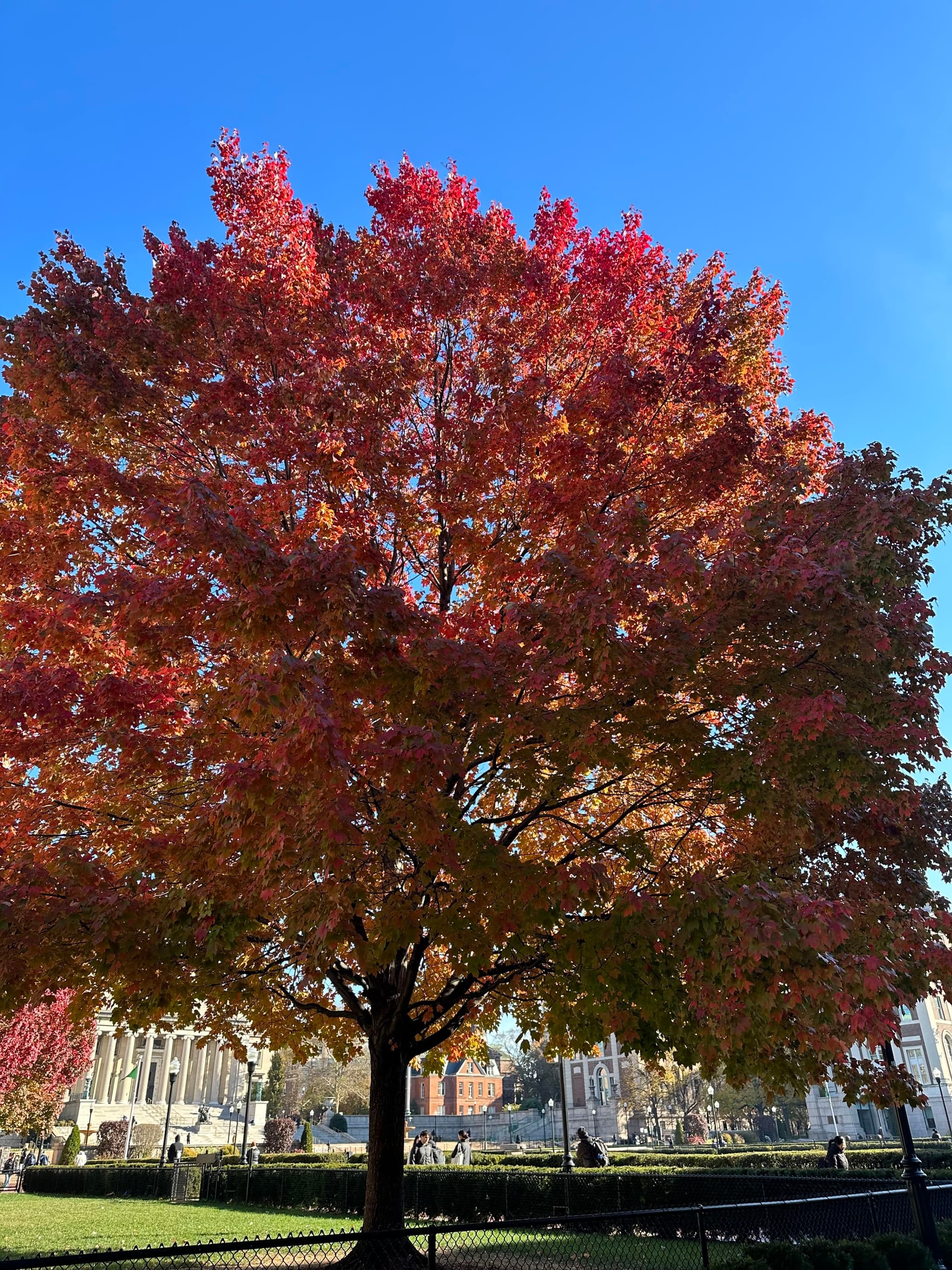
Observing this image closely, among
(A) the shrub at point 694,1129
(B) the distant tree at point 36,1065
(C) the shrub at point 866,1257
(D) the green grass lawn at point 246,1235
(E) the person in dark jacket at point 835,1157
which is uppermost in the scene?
(B) the distant tree at point 36,1065

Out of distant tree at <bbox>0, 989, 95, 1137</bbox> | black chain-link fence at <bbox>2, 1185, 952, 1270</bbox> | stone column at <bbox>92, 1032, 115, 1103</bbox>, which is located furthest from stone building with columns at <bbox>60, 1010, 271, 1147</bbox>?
black chain-link fence at <bbox>2, 1185, 952, 1270</bbox>

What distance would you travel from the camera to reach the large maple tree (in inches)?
239

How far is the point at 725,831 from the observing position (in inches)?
369

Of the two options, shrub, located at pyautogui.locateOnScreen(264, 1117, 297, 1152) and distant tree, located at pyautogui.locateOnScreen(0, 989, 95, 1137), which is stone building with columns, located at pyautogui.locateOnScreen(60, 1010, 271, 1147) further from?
distant tree, located at pyautogui.locateOnScreen(0, 989, 95, 1137)

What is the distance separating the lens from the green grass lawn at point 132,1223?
46.2 ft

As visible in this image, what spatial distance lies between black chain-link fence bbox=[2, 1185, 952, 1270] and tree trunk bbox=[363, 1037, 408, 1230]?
1.64 feet

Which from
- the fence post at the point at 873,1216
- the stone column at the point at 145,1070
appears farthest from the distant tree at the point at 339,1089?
the fence post at the point at 873,1216

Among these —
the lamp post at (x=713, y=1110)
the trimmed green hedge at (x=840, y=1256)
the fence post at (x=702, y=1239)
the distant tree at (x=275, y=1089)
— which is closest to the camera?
the fence post at (x=702, y=1239)

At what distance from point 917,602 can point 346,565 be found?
15.5ft

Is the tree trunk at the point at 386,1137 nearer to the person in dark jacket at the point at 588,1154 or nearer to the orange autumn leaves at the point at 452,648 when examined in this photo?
the orange autumn leaves at the point at 452,648

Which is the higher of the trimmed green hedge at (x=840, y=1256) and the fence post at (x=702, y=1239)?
the fence post at (x=702, y=1239)

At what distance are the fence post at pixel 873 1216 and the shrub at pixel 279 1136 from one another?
36.6 m

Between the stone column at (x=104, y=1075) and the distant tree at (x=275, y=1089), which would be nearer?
the stone column at (x=104, y=1075)

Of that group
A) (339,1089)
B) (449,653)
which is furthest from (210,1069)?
(449,653)
